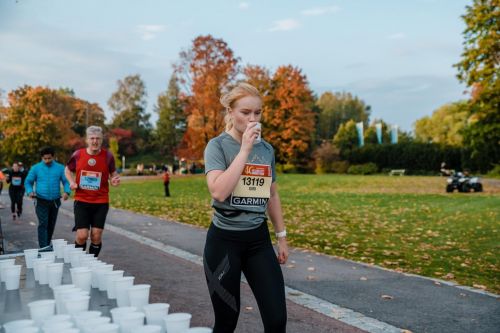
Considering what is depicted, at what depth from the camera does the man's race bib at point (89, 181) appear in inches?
276

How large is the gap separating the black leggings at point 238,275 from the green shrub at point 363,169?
2258 inches

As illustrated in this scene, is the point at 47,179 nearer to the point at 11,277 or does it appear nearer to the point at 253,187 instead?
the point at 11,277

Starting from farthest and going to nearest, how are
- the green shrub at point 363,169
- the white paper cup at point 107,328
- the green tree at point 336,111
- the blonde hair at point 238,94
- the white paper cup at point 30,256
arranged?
the green tree at point 336,111 < the green shrub at point 363,169 < the white paper cup at point 30,256 < the blonde hair at point 238,94 < the white paper cup at point 107,328

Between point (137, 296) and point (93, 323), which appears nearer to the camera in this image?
point (93, 323)

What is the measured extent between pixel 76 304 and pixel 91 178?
4.75 m

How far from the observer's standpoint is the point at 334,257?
991 centimetres

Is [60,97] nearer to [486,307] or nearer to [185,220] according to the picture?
[185,220]

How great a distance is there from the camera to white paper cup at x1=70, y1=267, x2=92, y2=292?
9.66 feet

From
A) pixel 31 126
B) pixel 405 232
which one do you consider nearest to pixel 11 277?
pixel 405 232

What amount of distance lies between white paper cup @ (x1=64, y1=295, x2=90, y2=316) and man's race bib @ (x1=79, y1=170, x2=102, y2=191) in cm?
466

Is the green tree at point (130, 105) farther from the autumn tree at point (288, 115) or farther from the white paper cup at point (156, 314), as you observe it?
the white paper cup at point (156, 314)

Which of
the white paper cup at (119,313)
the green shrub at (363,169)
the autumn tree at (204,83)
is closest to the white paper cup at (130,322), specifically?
the white paper cup at (119,313)

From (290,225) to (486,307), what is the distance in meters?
9.71

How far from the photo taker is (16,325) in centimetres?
226
